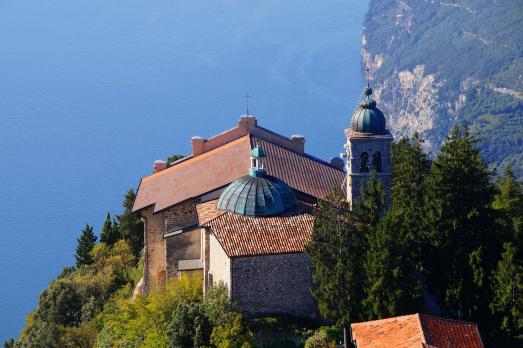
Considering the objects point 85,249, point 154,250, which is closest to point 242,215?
point 154,250

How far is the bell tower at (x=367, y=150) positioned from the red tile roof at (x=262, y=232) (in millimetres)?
2498

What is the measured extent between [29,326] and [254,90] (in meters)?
89.6

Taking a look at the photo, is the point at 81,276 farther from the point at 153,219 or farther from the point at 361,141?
the point at 361,141

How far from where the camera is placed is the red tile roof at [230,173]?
41.4 meters

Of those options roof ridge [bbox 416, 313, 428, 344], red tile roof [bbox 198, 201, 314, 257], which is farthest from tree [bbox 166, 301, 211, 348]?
roof ridge [bbox 416, 313, 428, 344]

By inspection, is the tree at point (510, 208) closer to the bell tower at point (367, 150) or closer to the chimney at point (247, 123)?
the bell tower at point (367, 150)

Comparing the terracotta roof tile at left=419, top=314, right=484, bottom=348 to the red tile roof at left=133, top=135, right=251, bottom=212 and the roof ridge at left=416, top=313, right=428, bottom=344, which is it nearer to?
the roof ridge at left=416, top=313, right=428, bottom=344

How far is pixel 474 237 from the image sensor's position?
114 ft

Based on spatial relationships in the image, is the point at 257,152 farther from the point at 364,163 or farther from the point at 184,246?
the point at 184,246

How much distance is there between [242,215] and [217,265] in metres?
2.04

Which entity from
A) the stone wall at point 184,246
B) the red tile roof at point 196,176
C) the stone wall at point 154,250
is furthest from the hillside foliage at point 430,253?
the stone wall at point 154,250

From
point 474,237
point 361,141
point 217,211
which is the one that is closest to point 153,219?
point 217,211

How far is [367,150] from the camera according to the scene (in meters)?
38.2

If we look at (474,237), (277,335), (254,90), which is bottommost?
(277,335)
